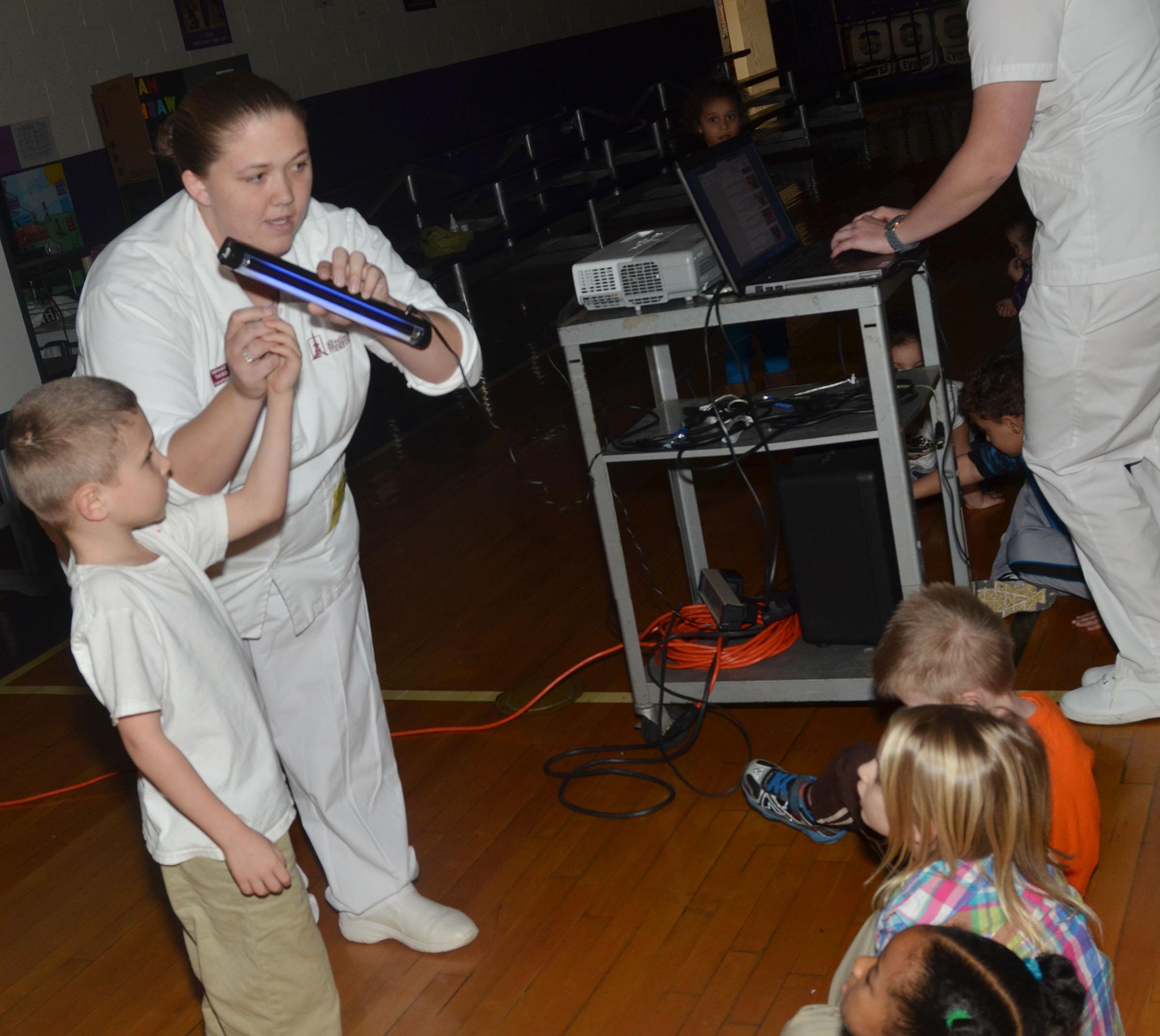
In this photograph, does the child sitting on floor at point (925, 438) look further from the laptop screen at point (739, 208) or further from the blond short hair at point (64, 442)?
the blond short hair at point (64, 442)

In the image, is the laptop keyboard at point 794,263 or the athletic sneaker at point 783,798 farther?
the laptop keyboard at point 794,263

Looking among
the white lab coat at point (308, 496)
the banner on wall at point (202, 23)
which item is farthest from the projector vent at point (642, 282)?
the banner on wall at point (202, 23)

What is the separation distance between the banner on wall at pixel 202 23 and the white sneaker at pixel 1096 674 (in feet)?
23.0

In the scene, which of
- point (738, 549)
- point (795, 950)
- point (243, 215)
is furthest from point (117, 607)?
point (738, 549)

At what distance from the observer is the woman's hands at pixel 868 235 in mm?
2547

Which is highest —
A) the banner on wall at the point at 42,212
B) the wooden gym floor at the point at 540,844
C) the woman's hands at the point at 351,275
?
the banner on wall at the point at 42,212

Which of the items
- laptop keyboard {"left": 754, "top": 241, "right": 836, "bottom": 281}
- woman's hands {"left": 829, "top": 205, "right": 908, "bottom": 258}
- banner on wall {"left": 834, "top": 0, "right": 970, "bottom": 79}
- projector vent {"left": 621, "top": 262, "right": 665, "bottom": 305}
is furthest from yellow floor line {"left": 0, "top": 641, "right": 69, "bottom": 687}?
banner on wall {"left": 834, "top": 0, "right": 970, "bottom": 79}

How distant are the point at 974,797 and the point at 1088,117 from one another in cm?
134

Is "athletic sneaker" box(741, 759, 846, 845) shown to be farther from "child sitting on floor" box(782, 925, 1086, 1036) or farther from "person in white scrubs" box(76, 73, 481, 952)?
"child sitting on floor" box(782, 925, 1086, 1036)

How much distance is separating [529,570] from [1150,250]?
226 centimetres

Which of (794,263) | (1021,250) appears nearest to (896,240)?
(794,263)

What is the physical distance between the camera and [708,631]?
2934 mm

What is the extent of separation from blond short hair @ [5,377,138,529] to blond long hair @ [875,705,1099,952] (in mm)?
1053

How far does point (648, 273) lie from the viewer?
2.63 m
